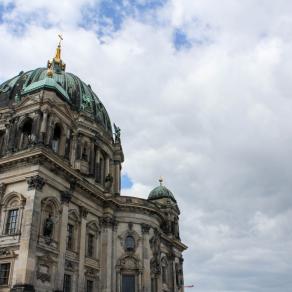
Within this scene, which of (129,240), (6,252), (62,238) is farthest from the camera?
(129,240)

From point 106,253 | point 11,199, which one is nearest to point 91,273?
point 106,253

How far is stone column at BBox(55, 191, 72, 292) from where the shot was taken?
1114 inches

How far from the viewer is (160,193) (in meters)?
53.0

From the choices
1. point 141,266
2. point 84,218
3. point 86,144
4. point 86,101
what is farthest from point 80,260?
point 86,101

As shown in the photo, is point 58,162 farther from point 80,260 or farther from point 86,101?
point 86,101

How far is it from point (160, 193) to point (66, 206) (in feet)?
77.2

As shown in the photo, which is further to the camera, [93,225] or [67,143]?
[67,143]

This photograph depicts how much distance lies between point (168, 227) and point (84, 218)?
18610 mm

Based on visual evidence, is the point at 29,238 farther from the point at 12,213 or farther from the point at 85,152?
the point at 85,152

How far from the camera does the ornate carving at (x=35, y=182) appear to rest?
28031 mm

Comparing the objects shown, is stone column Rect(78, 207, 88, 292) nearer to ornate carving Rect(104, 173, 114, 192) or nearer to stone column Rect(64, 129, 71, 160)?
stone column Rect(64, 129, 71, 160)

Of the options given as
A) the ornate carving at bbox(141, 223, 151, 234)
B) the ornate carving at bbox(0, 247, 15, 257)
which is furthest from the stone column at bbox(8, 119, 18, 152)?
the ornate carving at bbox(141, 223, 151, 234)

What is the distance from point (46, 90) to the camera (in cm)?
3316

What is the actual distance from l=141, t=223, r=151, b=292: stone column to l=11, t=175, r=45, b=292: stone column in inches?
518
